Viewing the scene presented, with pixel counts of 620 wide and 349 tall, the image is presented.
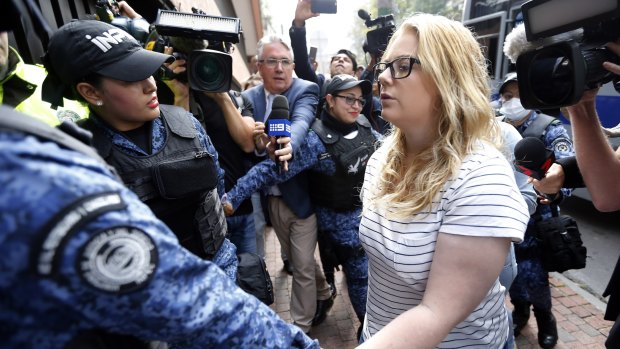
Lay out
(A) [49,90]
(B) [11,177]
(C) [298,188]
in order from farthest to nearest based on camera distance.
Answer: (C) [298,188] < (A) [49,90] < (B) [11,177]

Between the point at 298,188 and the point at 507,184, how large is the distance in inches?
74.1

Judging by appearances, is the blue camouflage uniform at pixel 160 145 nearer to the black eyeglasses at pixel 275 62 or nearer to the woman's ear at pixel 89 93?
the woman's ear at pixel 89 93

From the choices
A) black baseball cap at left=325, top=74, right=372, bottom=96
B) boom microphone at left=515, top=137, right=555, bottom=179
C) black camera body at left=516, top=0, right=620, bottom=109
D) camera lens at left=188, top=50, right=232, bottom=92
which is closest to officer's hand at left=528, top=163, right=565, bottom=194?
boom microphone at left=515, top=137, right=555, bottom=179

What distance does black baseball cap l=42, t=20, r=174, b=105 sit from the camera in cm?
136

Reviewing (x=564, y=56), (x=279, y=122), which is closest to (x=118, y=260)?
(x=564, y=56)

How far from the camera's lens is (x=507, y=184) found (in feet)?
3.61

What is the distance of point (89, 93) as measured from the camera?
57.2 inches

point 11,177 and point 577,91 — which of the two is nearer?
point 11,177

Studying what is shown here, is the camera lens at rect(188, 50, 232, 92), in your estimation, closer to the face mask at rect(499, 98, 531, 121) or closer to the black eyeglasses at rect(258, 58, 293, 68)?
the black eyeglasses at rect(258, 58, 293, 68)

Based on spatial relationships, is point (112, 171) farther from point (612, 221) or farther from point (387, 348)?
point (612, 221)

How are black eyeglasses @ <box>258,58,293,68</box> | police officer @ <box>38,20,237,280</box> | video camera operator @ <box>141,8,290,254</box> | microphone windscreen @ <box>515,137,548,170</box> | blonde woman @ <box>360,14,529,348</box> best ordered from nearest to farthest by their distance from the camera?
blonde woman @ <box>360,14,529,348</box> → police officer @ <box>38,20,237,280</box> → microphone windscreen @ <box>515,137,548,170</box> → video camera operator @ <box>141,8,290,254</box> → black eyeglasses @ <box>258,58,293,68</box>

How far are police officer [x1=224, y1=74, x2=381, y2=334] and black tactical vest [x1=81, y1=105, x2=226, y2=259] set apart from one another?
0.88 meters

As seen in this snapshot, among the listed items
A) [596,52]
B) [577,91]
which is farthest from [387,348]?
[596,52]

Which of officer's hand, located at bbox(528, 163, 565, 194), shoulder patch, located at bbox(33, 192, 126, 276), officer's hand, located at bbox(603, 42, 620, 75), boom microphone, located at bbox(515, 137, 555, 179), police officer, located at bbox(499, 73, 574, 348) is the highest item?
officer's hand, located at bbox(603, 42, 620, 75)
